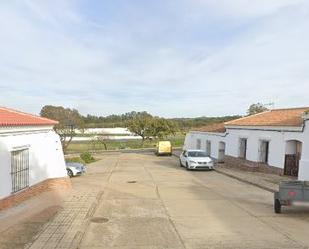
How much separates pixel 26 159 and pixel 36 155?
1237 mm

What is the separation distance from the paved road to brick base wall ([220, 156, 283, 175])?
265 inches

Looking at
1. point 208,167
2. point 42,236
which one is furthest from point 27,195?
point 208,167

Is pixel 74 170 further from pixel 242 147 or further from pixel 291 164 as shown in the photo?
pixel 291 164

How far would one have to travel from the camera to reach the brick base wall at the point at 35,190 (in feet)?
45.7

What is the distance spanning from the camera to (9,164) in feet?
46.9

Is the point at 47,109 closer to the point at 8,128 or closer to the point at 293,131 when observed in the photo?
the point at 293,131

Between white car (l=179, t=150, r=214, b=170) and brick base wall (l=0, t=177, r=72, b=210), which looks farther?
white car (l=179, t=150, r=214, b=170)

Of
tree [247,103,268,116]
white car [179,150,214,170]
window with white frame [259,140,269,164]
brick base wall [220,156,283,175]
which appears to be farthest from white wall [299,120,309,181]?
tree [247,103,268,116]

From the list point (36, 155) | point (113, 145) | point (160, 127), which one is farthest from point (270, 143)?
point (113, 145)

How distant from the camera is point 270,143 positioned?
27594 millimetres

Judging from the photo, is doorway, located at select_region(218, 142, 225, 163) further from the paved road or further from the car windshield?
the paved road

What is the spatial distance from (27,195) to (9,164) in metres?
2.12

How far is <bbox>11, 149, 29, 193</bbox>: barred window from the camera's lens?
14820mm

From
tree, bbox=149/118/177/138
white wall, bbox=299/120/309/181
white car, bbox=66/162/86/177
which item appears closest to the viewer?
white wall, bbox=299/120/309/181
